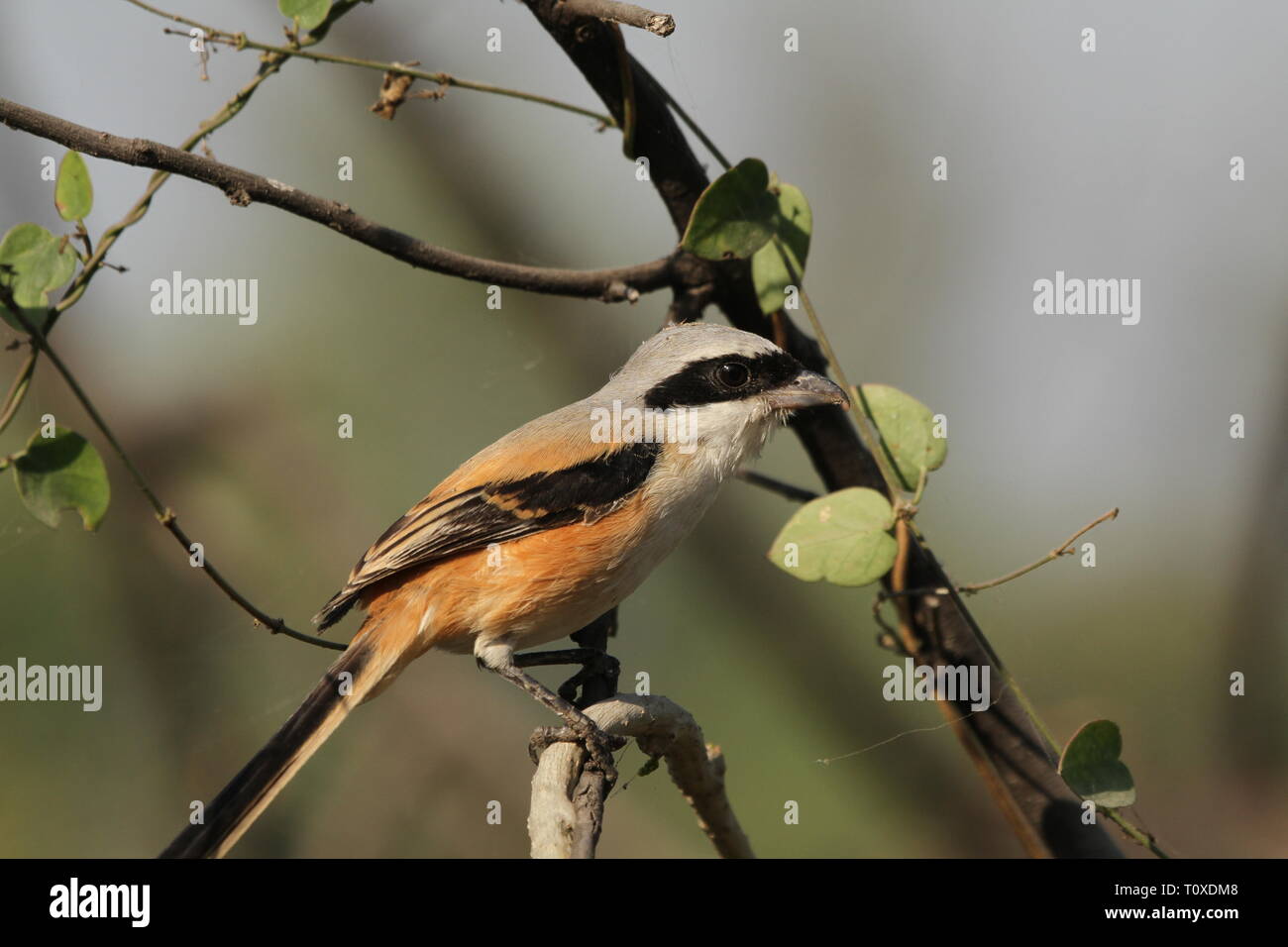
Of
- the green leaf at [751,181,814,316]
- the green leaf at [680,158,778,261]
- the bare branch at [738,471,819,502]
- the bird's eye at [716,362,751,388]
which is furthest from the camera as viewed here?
the bare branch at [738,471,819,502]

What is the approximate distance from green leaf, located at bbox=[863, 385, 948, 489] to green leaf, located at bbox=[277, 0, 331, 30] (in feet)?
4.85

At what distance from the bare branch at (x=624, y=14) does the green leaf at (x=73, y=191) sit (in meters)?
1.07

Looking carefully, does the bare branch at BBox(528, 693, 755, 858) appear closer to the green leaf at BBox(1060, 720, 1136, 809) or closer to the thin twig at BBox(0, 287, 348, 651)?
the thin twig at BBox(0, 287, 348, 651)

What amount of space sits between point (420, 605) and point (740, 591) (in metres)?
1.77

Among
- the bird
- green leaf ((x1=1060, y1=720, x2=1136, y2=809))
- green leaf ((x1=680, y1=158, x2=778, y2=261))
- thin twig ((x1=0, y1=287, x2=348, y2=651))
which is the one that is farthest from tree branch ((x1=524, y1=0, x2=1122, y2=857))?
thin twig ((x1=0, y1=287, x2=348, y2=651))

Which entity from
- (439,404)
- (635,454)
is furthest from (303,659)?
(635,454)

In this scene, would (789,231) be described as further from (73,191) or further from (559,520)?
(73,191)

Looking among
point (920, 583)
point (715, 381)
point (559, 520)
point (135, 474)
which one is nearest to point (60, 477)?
point (135, 474)

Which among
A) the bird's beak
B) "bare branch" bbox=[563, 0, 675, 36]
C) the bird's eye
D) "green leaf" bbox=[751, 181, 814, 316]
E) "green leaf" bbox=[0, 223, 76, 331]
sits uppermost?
"bare branch" bbox=[563, 0, 675, 36]

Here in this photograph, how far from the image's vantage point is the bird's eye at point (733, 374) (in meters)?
2.67

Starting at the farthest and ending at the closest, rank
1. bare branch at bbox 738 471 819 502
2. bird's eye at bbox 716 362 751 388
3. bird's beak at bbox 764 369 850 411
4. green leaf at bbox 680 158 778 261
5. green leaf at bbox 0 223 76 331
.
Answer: bare branch at bbox 738 471 819 502 < bird's eye at bbox 716 362 751 388 < bird's beak at bbox 764 369 850 411 < green leaf at bbox 680 158 778 261 < green leaf at bbox 0 223 76 331

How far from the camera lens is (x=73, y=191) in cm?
217

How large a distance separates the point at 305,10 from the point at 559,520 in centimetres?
124

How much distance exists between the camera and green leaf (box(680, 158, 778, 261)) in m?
2.25
